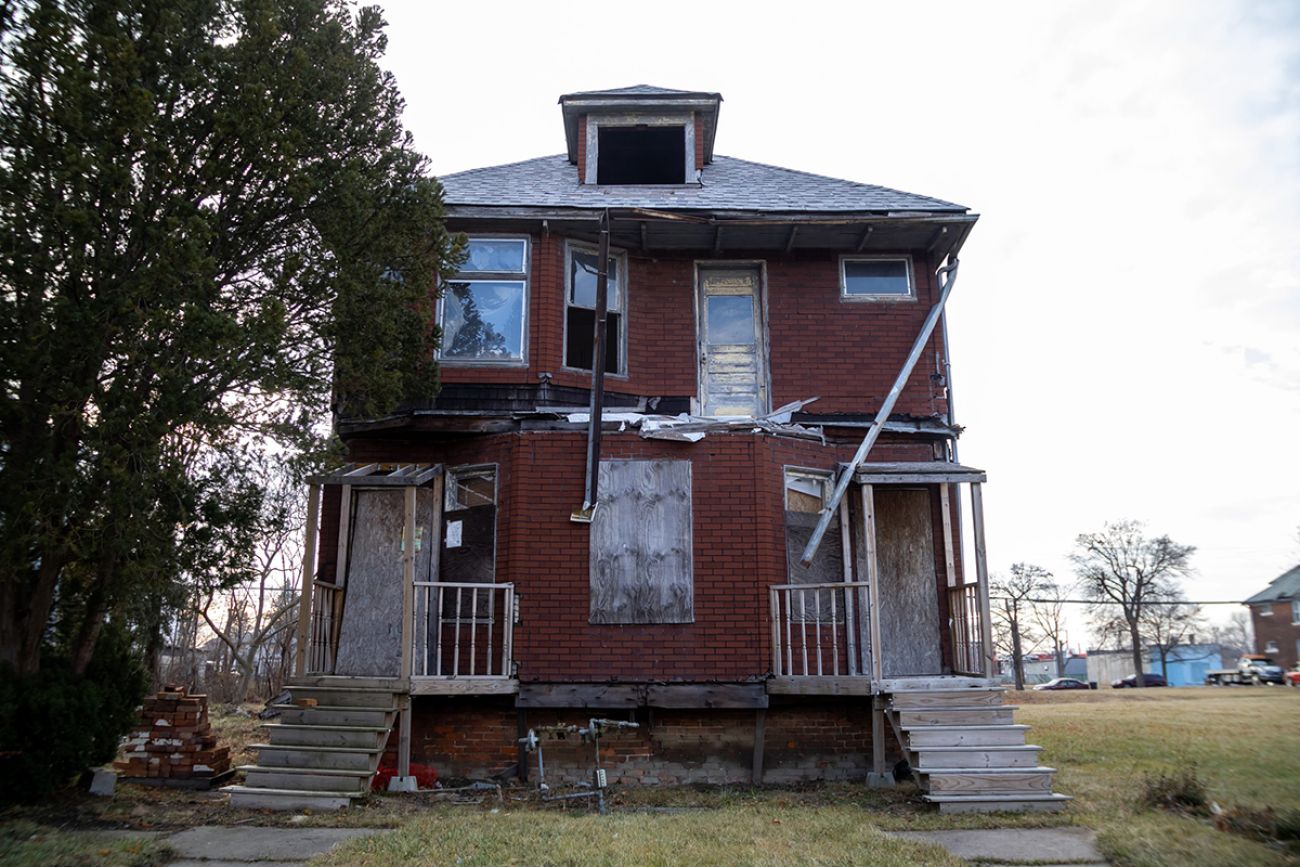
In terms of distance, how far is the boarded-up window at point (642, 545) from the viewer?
1064 cm

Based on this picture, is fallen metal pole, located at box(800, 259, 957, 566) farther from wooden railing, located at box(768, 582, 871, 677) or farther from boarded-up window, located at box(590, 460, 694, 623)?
boarded-up window, located at box(590, 460, 694, 623)

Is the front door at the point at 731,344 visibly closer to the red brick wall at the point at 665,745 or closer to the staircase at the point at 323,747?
the red brick wall at the point at 665,745

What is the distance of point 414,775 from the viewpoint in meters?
10.1

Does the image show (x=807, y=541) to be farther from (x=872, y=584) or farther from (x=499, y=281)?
(x=499, y=281)

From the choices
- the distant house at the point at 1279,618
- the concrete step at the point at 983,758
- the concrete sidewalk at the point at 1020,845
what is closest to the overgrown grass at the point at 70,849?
the concrete sidewalk at the point at 1020,845

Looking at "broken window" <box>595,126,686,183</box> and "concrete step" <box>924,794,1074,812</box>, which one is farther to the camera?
"broken window" <box>595,126,686,183</box>

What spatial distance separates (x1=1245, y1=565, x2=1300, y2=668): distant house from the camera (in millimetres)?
62906

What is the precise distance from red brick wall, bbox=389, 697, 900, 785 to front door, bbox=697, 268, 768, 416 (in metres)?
3.83

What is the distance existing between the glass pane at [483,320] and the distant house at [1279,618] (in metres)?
66.8

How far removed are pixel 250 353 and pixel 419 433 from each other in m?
3.43

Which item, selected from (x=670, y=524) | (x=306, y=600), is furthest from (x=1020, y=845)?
(x=306, y=600)

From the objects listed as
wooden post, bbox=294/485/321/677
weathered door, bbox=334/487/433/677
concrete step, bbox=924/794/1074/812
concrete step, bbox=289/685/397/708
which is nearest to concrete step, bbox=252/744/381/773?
concrete step, bbox=289/685/397/708

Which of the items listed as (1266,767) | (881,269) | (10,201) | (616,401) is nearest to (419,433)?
(616,401)

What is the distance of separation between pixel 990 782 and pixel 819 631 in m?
2.42
